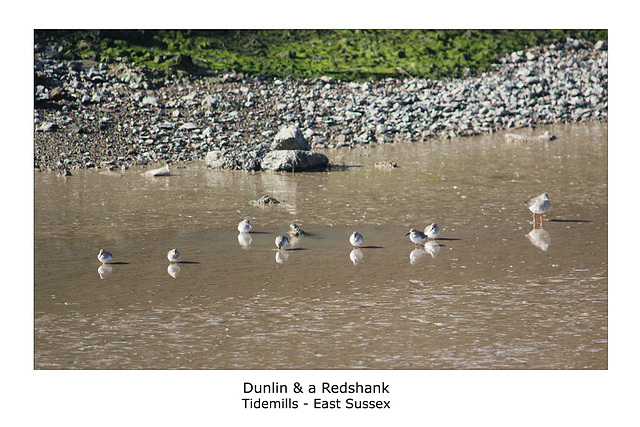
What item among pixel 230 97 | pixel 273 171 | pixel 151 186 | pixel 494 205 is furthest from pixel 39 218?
pixel 230 97

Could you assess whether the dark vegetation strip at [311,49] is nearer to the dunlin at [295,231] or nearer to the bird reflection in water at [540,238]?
the dunlin at [295,231]

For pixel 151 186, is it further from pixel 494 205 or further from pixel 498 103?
pixel 498 103

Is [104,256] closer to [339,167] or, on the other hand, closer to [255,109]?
[339,167]

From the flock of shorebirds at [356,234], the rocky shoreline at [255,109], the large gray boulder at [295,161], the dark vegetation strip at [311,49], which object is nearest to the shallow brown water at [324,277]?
the flock of shorebirds at [356,234]

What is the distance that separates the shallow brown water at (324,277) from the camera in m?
8.44

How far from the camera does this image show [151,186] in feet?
61.6

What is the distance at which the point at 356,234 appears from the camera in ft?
40.8

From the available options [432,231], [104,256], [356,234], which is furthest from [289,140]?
[104,256]

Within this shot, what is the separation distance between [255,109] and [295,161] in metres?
5.91

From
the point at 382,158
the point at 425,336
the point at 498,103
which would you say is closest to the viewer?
the point at 425,336

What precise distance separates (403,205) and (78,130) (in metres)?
11.6

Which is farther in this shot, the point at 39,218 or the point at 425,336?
the point at 39,218
